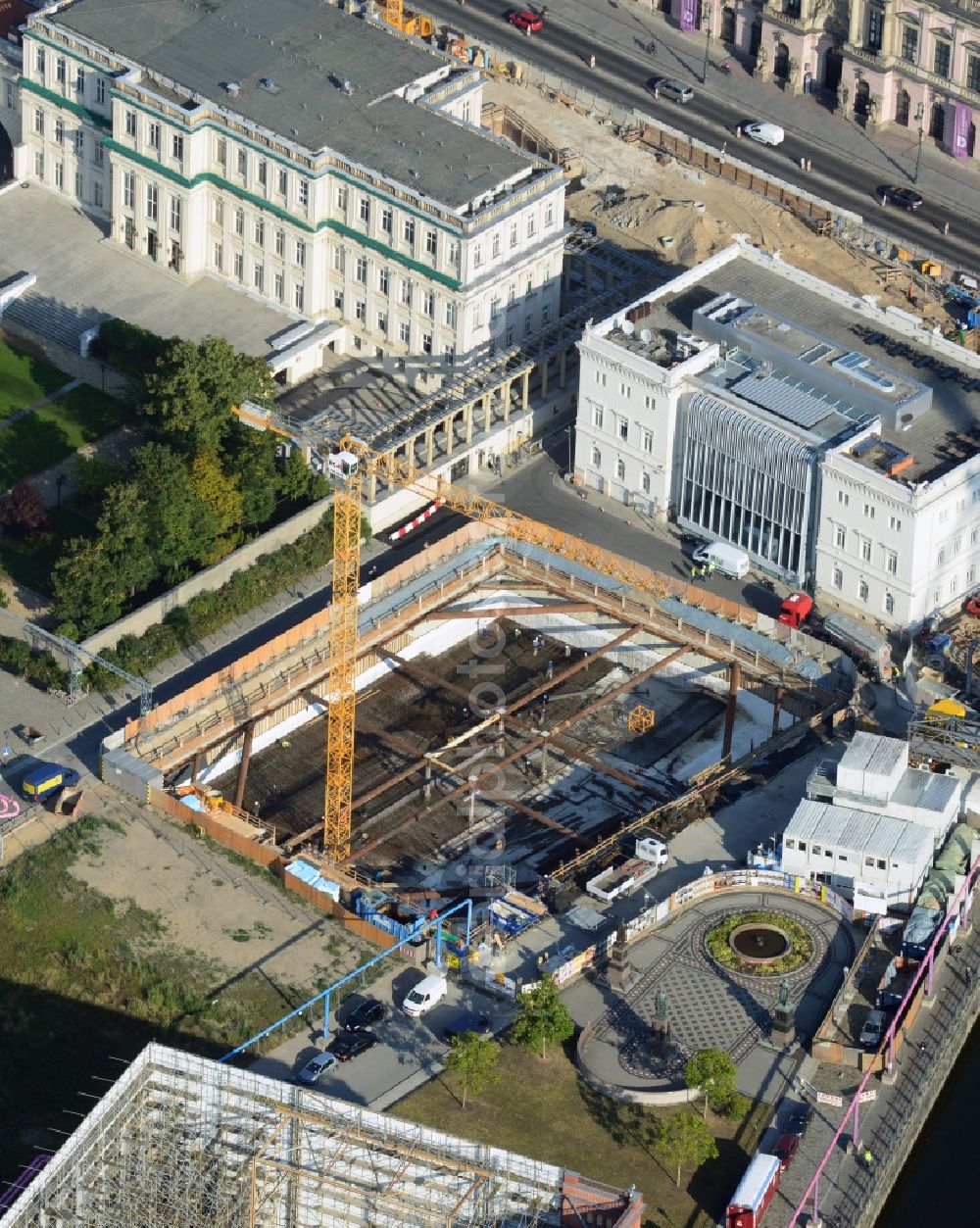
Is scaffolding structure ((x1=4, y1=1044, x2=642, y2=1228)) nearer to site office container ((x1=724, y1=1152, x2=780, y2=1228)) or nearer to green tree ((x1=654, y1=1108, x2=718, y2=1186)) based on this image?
site office container ((x1=724, y1=1152, x2=780, y2=1228))

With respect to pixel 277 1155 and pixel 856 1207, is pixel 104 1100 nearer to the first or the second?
pixel 277 1155

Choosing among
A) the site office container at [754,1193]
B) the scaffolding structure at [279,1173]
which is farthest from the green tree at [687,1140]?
the scaffolding structure at [279,1173]

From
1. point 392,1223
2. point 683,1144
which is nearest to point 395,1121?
point 392,1223

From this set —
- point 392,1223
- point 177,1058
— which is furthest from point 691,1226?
point 177,1058

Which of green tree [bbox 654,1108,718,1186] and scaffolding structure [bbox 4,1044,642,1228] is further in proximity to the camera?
green tree [bbox 654,1108,718,1186]

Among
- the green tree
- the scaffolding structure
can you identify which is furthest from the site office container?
the scaffolding structure
